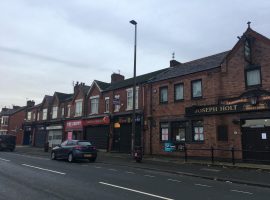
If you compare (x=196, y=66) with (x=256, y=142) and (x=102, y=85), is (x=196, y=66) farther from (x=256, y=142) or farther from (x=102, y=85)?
(x=102, y=85)

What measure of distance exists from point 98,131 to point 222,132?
16.6m

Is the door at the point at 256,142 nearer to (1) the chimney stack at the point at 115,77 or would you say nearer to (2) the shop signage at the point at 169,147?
(2) the shop signage at the point at 169,147

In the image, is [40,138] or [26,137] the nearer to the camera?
[40,138]

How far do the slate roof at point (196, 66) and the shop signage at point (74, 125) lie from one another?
13.4 m

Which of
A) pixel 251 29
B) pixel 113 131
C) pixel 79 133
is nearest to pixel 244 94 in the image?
pixel 251 29

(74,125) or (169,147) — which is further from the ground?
(74,125)

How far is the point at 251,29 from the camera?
832 inches

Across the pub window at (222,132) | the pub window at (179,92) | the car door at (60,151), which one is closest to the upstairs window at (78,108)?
the car door at (60,151)

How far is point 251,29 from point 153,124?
11392mm

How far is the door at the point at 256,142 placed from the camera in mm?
19328

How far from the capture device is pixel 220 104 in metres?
21.8

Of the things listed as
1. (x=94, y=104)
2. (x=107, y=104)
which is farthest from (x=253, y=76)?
(x=94, y=104)

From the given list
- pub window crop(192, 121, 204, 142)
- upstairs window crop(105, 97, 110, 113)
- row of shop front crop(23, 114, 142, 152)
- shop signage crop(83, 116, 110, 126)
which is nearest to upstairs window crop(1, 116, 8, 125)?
row of shop front crop(23, 114, 142, 152)

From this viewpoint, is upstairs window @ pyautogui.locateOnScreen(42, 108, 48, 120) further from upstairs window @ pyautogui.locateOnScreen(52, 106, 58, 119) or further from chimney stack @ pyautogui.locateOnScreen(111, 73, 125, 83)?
chimney stack @ pyautogui.locateOnScreen(111, 73, 125, 83)
